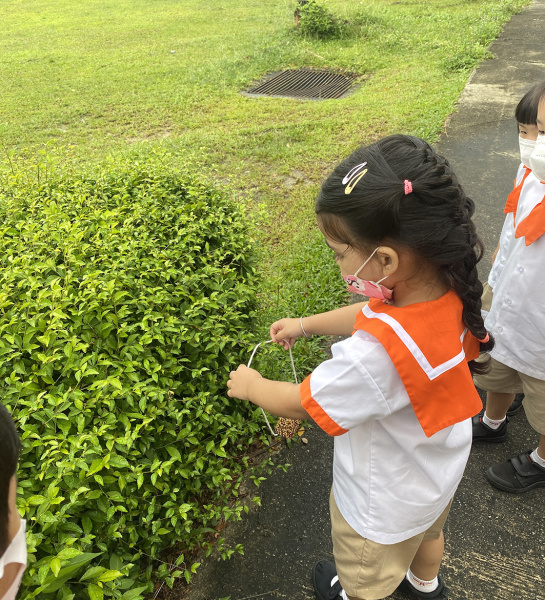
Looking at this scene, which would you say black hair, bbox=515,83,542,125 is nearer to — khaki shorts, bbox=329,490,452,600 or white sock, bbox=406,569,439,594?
khaki shorts, bbox=329,490,452,600

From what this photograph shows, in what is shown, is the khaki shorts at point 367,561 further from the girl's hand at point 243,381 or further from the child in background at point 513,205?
the child in background at point 513,205

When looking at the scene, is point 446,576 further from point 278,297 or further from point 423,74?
point 423,74

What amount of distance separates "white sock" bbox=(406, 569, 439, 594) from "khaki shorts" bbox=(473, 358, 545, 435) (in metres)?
0.74

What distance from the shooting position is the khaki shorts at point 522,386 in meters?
2.12

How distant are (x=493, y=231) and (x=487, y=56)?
5035 mm

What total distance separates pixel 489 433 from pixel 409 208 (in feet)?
5.54

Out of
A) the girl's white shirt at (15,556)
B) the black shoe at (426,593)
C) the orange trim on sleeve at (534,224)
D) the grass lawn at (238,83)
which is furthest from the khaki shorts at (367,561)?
the grass lawn at (238,83)

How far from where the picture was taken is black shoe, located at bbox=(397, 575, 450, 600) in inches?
75.9

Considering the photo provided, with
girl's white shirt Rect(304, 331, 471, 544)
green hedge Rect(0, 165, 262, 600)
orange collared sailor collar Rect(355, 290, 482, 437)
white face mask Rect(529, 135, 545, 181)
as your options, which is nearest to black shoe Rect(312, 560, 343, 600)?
green hedge Rect(0, 165, 262, 600)

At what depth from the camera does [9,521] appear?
3.12ft

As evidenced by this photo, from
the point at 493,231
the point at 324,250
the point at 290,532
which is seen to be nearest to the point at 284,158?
the point at 324,250

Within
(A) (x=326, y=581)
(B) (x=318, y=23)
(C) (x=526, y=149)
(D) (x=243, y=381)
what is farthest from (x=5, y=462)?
(B) (x=318, y=23)

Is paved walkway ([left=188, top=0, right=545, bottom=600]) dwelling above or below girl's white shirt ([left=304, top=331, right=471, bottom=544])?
below

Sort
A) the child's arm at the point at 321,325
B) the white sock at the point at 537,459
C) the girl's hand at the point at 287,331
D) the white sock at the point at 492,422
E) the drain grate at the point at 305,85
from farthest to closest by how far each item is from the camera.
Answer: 1. the drain grate at the point at 305,85
2. the white sock at the point at 492,422
3. the white sock at the point at 537,459
4. the girl's hand at the point at 287,331
5. the child's arm at the point at 321,325
